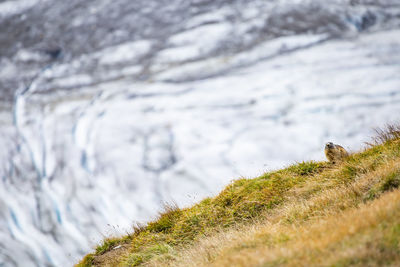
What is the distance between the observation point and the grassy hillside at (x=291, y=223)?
5.14 m

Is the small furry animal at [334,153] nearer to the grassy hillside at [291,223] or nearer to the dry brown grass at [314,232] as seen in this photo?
the grassy hillside at [291,223]

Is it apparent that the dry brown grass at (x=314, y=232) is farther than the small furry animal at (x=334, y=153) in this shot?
No

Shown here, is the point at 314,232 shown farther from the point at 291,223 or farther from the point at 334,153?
the point at 334,153

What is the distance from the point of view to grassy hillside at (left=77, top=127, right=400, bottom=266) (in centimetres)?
514

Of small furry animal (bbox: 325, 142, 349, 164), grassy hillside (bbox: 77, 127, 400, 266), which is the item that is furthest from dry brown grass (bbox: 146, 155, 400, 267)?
small furry animal (bbox: 325, 142, 349, 164)

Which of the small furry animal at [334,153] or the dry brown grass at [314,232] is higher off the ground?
the dry brown grass at [314,232]

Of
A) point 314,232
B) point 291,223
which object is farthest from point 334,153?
point 314,232

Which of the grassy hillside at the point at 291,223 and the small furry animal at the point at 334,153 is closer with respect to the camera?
the grassy hillside at the point at 291,223

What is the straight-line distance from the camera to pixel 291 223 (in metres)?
7.79

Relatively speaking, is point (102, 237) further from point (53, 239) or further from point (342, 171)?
point (53, 239)

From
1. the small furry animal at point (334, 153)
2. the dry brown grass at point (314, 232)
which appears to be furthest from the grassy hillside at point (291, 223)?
the small furry animal at point (334, 153)

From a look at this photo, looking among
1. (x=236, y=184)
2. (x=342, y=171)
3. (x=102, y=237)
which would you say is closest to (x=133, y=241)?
(x=102, y=237)

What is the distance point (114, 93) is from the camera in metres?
78.4

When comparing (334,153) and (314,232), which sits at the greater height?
(314,232)
